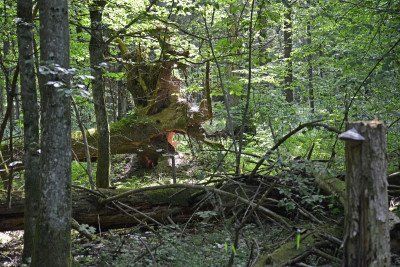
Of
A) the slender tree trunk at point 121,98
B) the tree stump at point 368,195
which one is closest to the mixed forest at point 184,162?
the tree stump at point 368,195

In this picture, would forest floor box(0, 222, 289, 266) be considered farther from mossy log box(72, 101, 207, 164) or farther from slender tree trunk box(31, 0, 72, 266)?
mossy log box(72, 101, 207, 164)

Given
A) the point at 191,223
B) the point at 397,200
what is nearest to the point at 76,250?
the point at 191,223

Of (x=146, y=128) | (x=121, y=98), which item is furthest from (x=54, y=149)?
(x=121, y=98)

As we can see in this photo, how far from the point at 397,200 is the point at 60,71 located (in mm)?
5337

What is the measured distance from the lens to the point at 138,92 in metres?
11.8

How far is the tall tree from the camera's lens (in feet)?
16.5

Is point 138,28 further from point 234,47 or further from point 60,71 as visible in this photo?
point 60,71

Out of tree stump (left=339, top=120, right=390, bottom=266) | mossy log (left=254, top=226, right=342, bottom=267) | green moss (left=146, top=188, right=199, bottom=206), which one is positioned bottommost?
mossy log (left=254, top=226, right=342, bottom=267)

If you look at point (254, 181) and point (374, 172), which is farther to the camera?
point (254, 181)

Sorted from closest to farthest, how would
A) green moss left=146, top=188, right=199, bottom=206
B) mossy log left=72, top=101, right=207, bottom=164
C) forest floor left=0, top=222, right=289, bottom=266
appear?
1. forest floor left=0, top=222, right=289, bottom=266
2. green moss left=146, top=188, right=199, bottom=206
3. mossy log left=72, top=101, right=207, bottom=164

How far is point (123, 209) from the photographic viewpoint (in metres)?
7.16

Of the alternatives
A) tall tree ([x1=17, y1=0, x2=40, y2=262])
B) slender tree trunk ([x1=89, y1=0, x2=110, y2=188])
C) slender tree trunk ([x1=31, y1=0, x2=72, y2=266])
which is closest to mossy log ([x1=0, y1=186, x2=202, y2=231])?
slender tree trunk ([x1=89, y1=0, x2=110, y2=188])

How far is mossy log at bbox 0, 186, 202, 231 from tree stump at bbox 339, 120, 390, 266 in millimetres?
3859

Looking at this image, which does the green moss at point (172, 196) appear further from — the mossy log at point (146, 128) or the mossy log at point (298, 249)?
the mossy log at point (146, 128)
